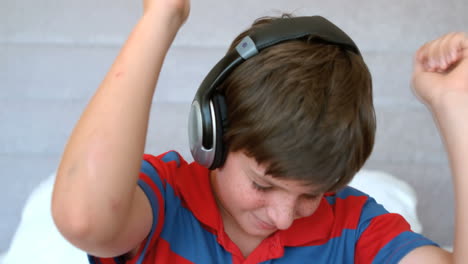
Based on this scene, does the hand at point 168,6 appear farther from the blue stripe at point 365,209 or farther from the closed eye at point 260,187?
the blue stripe at point 365,209

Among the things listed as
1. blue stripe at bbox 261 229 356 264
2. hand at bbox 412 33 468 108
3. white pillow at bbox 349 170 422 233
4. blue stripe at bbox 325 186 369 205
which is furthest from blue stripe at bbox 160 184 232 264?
white pillow at bbox 349 170 422 233

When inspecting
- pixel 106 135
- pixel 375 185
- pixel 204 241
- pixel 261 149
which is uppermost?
pixel 106 135

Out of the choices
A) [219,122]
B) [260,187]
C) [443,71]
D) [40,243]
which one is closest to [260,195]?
[260,187]

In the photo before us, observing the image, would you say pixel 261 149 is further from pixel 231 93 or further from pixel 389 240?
pixel 389 240

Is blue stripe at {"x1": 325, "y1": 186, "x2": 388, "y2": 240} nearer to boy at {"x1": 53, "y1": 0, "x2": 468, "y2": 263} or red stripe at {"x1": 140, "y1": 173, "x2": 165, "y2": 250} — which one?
boy at {"x1": 53, "y1": 0, "x2": 468, "y2": 263}

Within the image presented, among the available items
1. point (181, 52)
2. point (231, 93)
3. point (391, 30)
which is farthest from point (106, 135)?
point (391, 30)

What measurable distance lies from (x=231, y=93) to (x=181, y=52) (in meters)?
0.91

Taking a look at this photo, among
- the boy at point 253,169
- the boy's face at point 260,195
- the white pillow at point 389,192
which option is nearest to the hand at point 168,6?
the boy at point 253,169

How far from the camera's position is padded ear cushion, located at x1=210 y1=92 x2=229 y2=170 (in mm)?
755

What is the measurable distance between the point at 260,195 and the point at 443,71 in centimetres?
37

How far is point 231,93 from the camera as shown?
76 centimetres

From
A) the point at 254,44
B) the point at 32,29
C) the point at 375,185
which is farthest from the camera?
the point at 32,29

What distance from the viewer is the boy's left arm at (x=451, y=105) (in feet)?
2.58

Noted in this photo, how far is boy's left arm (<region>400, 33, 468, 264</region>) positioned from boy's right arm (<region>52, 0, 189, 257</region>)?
0.44 meters
